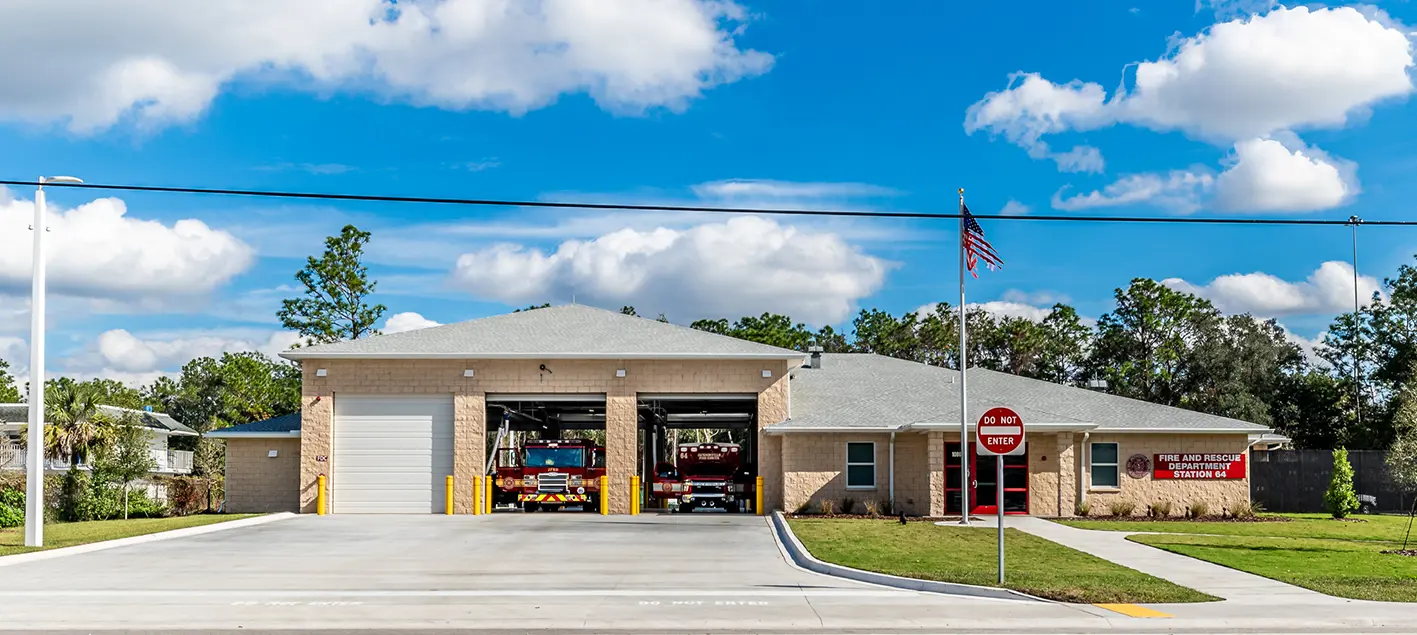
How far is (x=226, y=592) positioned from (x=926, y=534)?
Result: 14980mm

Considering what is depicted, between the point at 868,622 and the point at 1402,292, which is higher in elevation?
the point at 1402,292

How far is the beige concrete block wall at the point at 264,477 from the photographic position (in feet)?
122

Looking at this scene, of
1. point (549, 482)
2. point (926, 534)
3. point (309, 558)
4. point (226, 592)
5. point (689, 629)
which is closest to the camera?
point (689, 629)

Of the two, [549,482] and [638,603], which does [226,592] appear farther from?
[549,482]

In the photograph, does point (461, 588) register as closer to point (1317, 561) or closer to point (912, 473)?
point (1317, 561)

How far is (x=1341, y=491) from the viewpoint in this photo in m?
36.7

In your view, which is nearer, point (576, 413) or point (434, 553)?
point (434, 553)

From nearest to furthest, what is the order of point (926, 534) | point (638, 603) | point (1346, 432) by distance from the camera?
point (638, 603) < point (926, 534) < point (1346, 432)

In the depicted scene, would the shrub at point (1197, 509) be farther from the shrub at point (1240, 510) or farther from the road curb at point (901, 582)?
the road curb at point (901, 582)

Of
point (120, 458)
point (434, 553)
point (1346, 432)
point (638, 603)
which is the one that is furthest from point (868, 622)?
point (1346, 432)

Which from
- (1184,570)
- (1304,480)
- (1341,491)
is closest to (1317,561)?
(1184,570)

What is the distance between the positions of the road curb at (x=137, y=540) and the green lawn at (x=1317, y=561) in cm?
1951

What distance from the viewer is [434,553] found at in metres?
22.5

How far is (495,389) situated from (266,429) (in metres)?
7.66
